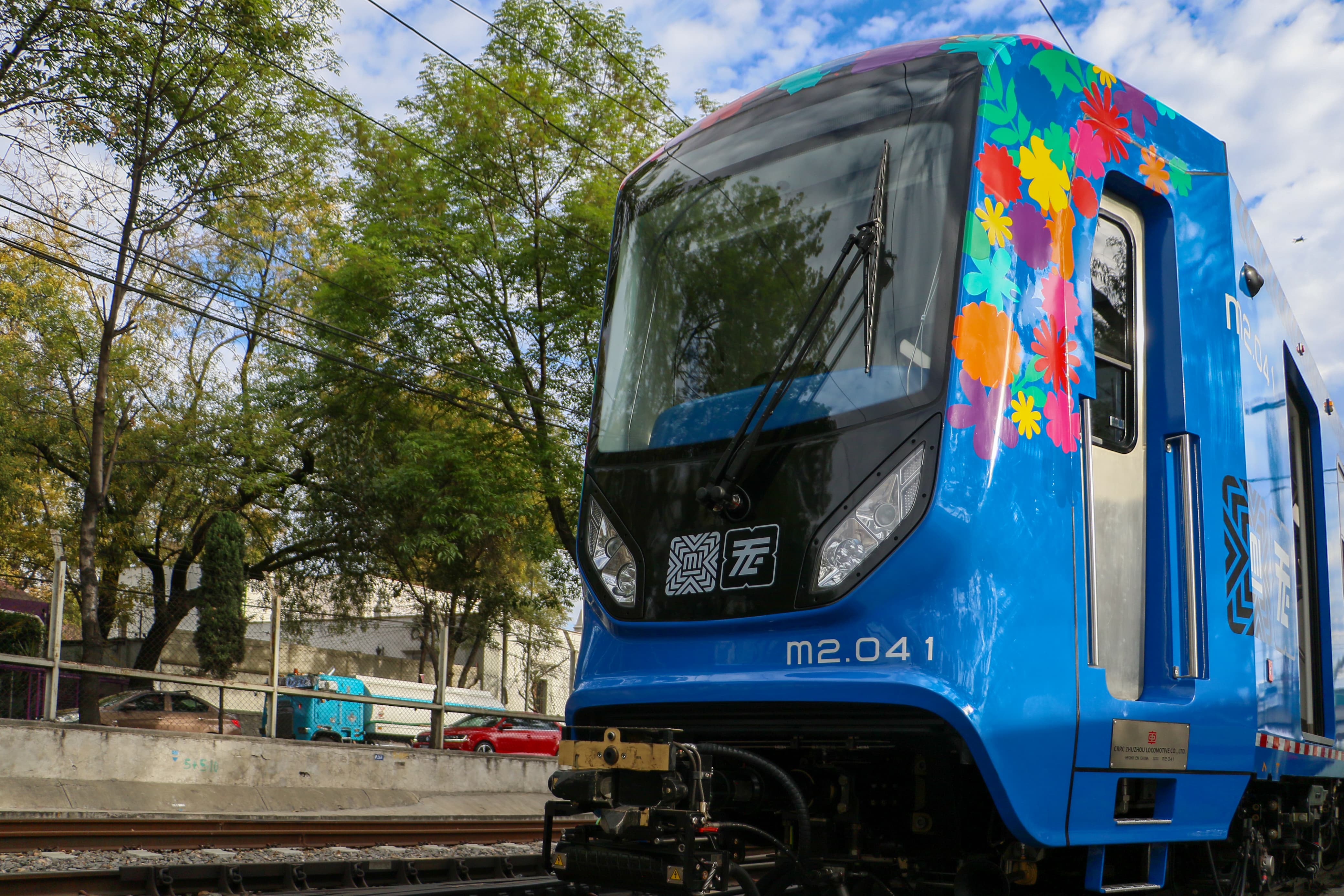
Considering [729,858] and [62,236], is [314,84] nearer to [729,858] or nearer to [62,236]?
[62,236]

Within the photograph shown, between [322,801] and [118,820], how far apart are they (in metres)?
4.59

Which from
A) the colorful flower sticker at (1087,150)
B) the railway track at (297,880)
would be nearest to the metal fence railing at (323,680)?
the railway track at (297,880)

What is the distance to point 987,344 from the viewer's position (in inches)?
151

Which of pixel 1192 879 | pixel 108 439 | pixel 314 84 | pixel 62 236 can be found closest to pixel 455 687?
pixel 108 439

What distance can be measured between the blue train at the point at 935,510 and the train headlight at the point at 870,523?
1 centimetres

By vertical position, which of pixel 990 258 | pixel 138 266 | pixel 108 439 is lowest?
pixel 990 258

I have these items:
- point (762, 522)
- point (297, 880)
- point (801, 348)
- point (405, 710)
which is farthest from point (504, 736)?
point (801, 348)

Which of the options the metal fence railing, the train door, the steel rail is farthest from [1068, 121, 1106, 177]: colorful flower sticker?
the steel rail

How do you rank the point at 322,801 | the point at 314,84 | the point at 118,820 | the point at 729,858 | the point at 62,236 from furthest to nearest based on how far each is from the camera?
the point at 62,236, the point at 314,84, the point at 322,801, the point at 118,820, the point at 729,858

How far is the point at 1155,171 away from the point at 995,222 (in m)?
1.04

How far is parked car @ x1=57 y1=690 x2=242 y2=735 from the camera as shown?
16906 millimetres

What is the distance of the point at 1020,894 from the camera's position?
4414 millimetres

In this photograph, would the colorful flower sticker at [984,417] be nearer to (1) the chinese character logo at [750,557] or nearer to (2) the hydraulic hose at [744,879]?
(1) the chinese character logo at [750,557]

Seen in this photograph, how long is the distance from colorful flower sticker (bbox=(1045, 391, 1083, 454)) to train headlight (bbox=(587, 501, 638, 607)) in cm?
159
